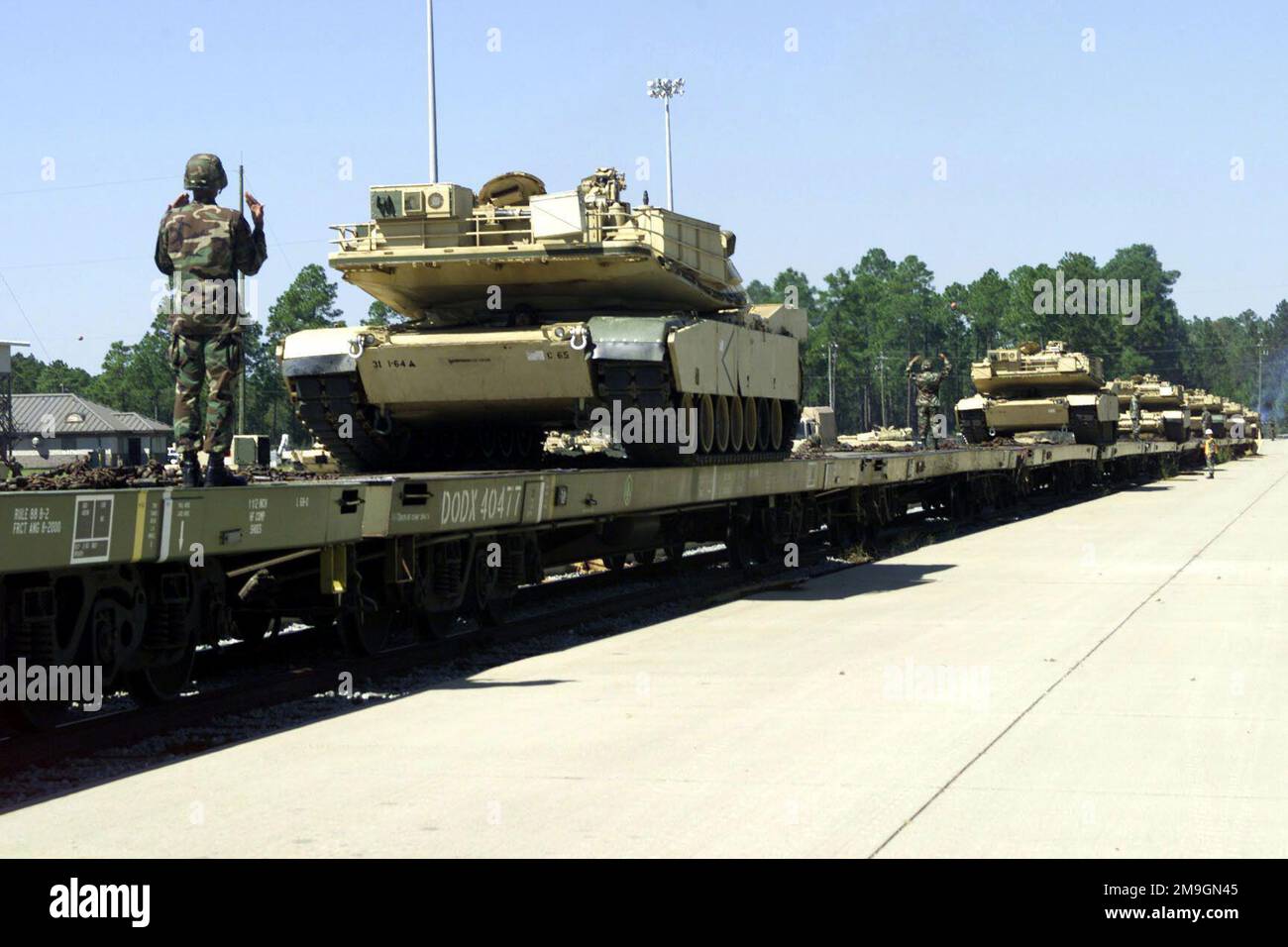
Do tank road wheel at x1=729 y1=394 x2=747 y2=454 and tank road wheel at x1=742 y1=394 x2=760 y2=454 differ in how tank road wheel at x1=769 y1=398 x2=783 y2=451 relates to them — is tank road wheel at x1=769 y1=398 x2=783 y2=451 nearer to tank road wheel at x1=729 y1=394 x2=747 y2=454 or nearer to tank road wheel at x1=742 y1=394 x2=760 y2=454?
tank road wheel at x1=742 y1=394 x2=760 y2=454

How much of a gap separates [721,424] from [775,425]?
208cm

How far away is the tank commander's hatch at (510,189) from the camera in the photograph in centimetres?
1598

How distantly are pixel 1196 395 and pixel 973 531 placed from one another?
55.6m

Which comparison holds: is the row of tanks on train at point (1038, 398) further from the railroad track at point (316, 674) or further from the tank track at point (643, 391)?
the tank track at point (643, 391)

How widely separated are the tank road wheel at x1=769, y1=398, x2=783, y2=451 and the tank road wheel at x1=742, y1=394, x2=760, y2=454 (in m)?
0.69

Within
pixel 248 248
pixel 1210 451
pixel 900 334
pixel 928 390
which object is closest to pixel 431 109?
pixel 928 390

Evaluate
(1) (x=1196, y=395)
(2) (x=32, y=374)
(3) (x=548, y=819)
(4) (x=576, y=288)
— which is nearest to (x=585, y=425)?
(4) (x=576, y=288)

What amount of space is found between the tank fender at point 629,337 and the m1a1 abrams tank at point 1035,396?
77.7ft

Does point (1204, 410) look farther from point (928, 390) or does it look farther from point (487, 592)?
point (487, 592)

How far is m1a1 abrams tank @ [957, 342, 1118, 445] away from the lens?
122 feet

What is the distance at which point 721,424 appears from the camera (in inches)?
674

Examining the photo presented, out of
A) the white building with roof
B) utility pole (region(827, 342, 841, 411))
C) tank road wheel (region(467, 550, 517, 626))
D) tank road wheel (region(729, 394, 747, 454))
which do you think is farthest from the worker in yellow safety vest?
tank road wheel (region(467, 550, 517, 626))

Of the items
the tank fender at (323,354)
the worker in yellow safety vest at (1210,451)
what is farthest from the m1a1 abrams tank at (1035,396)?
the tank fender at (323,354)

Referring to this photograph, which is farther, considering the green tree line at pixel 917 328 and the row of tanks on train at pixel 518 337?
the green tree line at pixel 917 328
